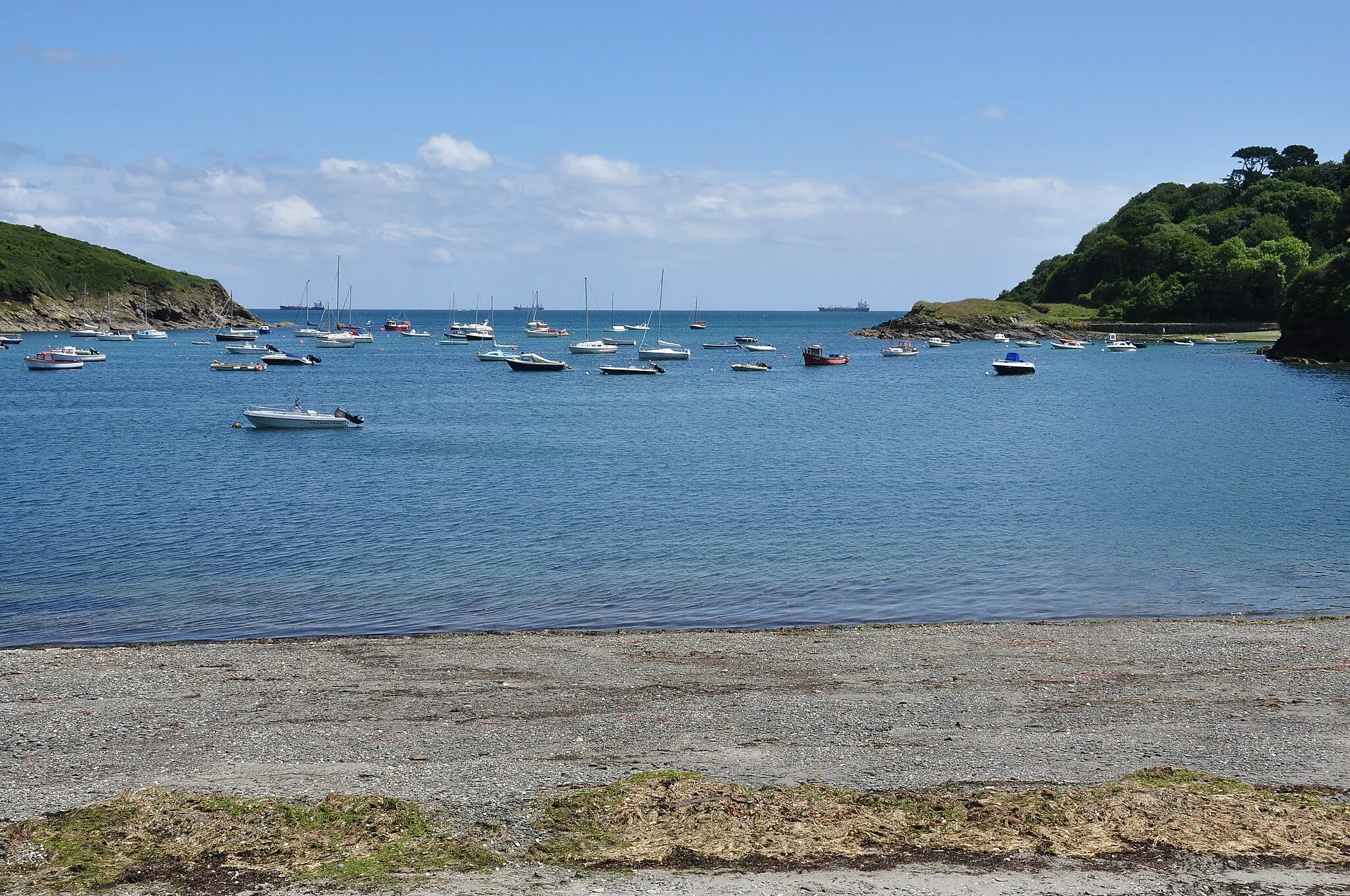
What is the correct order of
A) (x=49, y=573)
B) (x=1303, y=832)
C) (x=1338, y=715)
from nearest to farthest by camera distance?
(x=1303, y=832)
(x=1338, y=715)
(x=49, y=573)

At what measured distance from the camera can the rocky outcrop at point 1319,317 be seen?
118 metres

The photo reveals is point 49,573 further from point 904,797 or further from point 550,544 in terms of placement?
point 904,797

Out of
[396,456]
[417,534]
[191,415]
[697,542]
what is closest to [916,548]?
[697,542]

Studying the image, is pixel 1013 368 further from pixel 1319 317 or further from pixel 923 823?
pixel 923 823

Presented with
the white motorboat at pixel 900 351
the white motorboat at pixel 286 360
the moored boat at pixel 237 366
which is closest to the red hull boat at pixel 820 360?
the white motorboat at pixel 900 351

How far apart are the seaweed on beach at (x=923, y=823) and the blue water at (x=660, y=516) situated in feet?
39.0

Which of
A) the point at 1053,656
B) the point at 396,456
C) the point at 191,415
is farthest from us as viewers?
the point at 191,415

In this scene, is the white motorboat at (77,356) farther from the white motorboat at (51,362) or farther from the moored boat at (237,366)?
the moored boat at (237,366)

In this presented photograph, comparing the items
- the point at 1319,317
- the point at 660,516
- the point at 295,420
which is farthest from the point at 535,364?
the point at 660,516

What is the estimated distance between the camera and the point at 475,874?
11.7 m

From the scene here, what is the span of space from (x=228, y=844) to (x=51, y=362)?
4971 inches

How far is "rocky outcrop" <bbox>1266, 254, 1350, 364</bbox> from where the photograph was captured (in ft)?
387

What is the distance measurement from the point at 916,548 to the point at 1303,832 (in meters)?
21.3

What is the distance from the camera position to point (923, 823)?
501 inches
